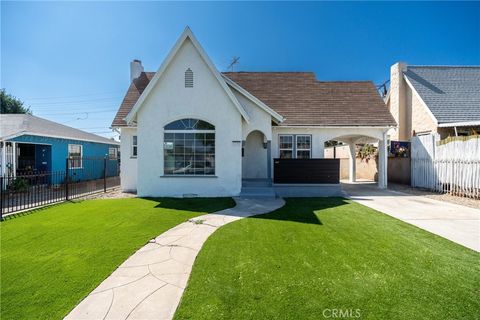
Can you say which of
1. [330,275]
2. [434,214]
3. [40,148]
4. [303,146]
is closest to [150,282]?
[330,275]

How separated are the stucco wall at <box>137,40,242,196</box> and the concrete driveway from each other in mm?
7106

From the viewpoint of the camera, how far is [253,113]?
1296 centimetres

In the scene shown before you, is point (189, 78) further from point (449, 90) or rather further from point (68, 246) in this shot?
point (449, 90)

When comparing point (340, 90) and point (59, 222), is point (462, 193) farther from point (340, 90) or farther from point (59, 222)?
point (59, 222)

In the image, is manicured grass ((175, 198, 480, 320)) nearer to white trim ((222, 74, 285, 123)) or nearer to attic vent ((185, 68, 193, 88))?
white trim ((222, 74, 285, 123))

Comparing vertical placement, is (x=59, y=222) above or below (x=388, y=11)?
below

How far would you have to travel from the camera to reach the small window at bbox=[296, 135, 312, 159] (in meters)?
15.2

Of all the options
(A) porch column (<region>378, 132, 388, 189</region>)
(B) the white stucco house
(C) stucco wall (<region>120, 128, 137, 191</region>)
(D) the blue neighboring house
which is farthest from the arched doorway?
(D) the blue neighboring house

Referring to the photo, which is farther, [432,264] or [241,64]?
[241,64]

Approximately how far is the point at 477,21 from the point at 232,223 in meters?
22.5

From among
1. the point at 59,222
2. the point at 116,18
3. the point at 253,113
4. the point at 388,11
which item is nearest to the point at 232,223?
the point at 59,222

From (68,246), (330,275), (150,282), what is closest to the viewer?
(150,282)

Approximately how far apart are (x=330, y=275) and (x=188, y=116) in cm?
986

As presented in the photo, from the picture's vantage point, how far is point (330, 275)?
164 inches
